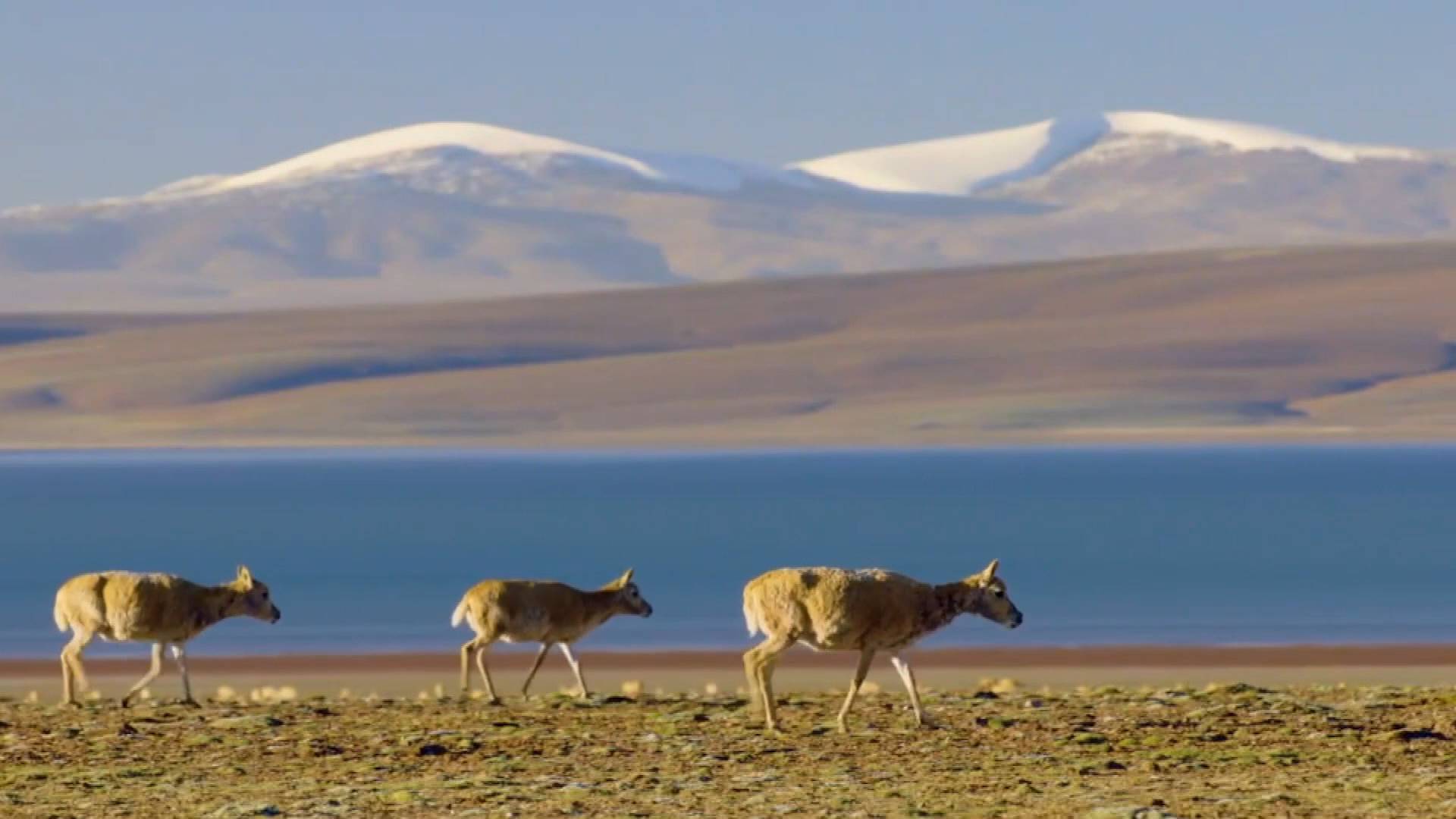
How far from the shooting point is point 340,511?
3693 inches

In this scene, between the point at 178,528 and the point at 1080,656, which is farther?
the point at 178,528

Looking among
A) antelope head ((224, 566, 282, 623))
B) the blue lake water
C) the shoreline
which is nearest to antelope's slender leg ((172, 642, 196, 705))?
antelope head ((224, 566, 282, 623))

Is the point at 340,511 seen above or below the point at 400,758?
above

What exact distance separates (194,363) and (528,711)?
600 feet

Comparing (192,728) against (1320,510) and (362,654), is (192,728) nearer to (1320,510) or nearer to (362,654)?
(362,654)

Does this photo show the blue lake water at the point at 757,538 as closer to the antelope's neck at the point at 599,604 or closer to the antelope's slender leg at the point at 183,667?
the antelope's neck at the point at 599,604

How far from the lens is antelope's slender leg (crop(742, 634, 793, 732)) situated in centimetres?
1702

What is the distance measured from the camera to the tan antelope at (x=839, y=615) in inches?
666

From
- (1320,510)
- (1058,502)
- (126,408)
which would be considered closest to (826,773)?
(1320,510)

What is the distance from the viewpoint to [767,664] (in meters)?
17.1

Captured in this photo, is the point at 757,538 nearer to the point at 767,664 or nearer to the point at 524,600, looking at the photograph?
the point at 524,600

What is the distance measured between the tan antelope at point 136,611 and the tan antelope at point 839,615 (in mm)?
4069

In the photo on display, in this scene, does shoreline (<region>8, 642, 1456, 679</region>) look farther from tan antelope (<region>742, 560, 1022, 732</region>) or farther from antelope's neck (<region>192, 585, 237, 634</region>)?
tan antelope (<region>742, 560, 1022, 732</region>)

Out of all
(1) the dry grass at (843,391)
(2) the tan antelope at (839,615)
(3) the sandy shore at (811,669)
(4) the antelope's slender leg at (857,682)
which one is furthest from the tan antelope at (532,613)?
(1) the dry grass at (843,391)
